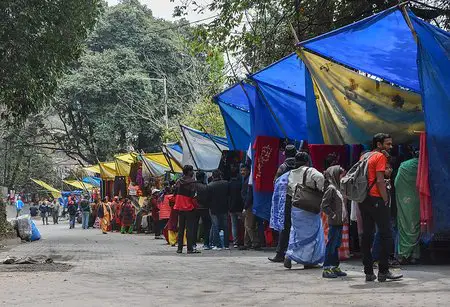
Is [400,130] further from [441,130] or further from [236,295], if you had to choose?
[236,295]

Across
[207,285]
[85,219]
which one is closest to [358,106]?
[207,285]

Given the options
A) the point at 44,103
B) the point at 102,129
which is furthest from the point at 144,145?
the point at 44,103

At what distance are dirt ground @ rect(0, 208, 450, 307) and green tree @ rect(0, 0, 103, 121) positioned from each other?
5.92 metres

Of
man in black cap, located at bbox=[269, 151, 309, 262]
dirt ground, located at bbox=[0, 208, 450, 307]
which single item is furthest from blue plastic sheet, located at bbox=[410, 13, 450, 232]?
man in black cap, located at bbox=[269, 151, 309, 262]

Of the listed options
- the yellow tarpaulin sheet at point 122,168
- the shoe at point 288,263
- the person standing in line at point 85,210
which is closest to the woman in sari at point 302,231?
the shoe at point 288,263

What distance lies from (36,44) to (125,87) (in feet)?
80.2

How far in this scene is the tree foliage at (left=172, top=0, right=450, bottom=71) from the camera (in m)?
15.4

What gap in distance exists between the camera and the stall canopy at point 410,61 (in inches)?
354

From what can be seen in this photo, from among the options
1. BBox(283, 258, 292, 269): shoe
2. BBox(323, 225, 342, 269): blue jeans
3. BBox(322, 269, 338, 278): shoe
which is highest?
BBox(323, 225, 342, 269): blue jeans

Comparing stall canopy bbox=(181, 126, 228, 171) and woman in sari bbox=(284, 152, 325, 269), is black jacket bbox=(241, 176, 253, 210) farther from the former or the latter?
stall canopy bbox=(181, 126, 228, 171)

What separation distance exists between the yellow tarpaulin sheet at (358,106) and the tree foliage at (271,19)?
347 cm

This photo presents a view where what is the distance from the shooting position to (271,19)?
682 inches

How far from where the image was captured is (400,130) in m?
10.4

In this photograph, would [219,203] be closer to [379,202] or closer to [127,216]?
[379,202]
